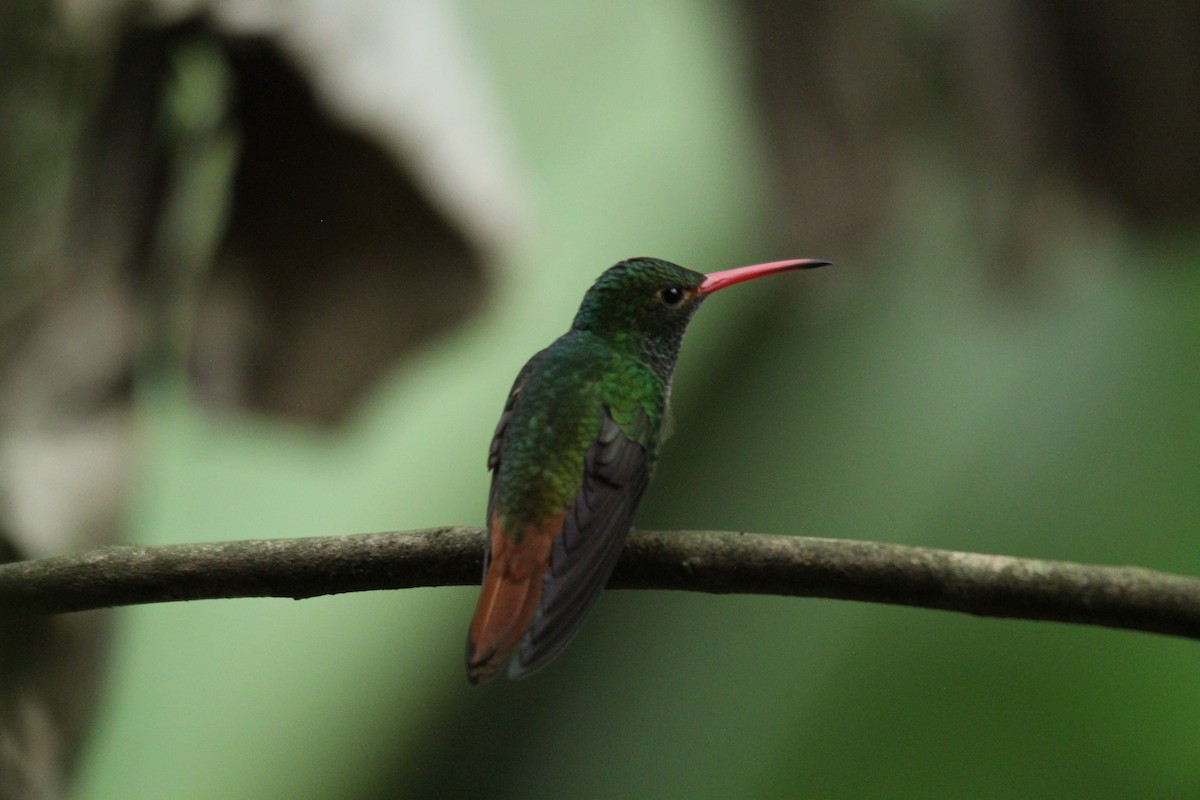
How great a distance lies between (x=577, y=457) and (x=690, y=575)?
0.27 m

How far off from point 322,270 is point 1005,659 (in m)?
1.50

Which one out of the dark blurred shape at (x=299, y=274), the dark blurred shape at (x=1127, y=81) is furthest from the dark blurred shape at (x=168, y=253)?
the dark blurred shape at (x=1127, y=81)

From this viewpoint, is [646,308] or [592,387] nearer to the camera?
[592,387]

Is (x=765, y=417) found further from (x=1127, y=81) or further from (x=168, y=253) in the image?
(x=168, y=253)

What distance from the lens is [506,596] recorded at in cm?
104

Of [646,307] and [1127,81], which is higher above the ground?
[1127,81]

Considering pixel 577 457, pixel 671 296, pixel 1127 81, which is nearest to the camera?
pixel 577 457

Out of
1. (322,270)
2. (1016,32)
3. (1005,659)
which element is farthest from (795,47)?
(1005,659)

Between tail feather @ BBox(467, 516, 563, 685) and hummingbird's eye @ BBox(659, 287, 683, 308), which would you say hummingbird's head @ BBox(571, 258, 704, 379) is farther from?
tail feather @ BBox(467, 516, 563, 685)

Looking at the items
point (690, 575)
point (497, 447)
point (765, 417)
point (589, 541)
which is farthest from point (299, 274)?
point (765, 417)

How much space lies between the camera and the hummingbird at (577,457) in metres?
1.02

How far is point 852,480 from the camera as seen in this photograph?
300cm

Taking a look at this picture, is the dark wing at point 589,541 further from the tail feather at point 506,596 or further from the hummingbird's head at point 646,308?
the hummingbird's head at point 646,308

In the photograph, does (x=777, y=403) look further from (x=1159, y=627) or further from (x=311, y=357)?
(x=1159, y=627)
